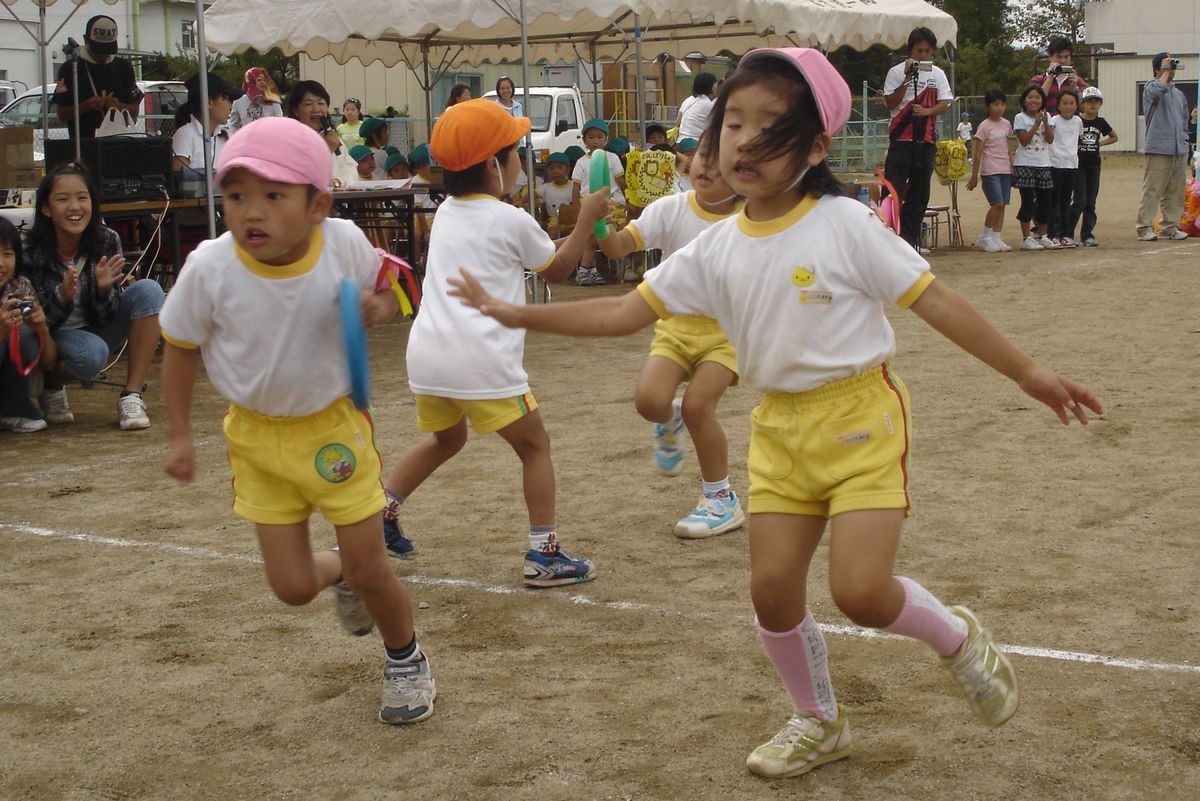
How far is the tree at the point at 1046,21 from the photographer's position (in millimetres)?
54562

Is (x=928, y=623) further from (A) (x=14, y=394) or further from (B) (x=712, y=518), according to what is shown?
(A) (x=14, y=394)

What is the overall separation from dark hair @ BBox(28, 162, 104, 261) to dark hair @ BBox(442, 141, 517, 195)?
3.90 metres

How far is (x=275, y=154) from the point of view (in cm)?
344

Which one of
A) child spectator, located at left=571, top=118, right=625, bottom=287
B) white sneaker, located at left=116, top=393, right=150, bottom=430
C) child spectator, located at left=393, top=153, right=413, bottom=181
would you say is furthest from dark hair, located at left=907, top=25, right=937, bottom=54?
white sneaker, located at left=116, top=393, right=150, bottom=430

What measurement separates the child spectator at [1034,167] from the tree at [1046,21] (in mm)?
40856

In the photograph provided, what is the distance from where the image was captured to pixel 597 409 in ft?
27.1

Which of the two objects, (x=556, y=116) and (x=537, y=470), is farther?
(x=556, y=116)

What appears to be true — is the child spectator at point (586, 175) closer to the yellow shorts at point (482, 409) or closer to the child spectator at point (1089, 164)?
the child spectator at point (1089, 164)

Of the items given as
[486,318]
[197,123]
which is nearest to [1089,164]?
[197,123]

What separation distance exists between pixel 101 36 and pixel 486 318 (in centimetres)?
806

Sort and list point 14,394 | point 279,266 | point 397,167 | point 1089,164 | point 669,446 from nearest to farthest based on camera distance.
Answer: point 279,266 < point 669,446 < point 14,394 < point 397,167 < point 1089,164

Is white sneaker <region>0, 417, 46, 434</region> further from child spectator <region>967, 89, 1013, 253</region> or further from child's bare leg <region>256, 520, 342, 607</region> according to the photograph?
child spectator <region>967, 89, 1013, 253</region>

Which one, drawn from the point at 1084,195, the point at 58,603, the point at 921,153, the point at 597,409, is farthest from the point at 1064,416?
the point at 1084,195

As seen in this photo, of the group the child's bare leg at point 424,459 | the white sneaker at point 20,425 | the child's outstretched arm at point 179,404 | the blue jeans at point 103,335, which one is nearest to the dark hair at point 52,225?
the blue jeans at point 103,335
